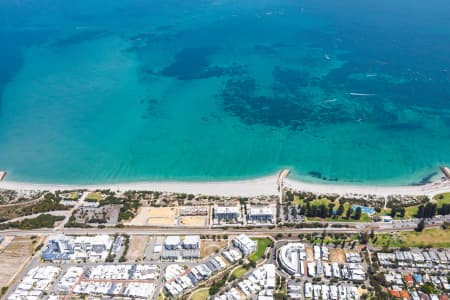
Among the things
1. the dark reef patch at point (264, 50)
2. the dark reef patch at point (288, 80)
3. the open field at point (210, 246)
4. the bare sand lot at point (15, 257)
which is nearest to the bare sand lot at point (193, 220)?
the open field at point (210, 246)

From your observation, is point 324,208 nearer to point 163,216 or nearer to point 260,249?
point 260,249

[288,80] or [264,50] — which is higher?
[264,50]

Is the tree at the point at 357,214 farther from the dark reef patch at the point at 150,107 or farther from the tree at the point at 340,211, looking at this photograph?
the dark reef patch at the point at 150,107

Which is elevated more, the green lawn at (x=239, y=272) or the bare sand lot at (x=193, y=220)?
the bare sand lot at (x=193, y=220)

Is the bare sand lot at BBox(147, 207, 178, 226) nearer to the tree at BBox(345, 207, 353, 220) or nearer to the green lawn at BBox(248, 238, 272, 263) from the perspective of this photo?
the green lawn at BBox(248, 238, 272, 263)

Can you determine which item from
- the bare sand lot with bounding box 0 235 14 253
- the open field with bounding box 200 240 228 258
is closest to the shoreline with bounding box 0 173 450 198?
the open field with bounding box 200 240 228 258

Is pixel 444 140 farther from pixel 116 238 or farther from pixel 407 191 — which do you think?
pixel 116 238

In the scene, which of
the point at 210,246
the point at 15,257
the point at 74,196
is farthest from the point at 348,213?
the point at 15,257
